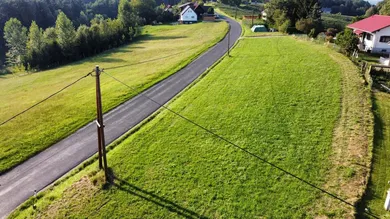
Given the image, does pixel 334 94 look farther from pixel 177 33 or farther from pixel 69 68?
pixel 177 33

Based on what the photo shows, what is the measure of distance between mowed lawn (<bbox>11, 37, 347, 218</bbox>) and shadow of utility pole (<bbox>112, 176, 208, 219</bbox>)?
5cm

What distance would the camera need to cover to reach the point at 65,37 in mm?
57750

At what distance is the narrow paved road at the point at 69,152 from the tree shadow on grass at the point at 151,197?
3.61 m

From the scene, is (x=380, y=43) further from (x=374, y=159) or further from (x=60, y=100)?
(x=60, y=100)

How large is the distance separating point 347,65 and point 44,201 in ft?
94.9

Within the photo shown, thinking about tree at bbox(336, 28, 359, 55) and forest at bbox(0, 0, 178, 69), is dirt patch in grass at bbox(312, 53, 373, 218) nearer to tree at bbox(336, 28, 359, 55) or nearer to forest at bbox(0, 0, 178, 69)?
tree at bbox(336, 28, 359, 55)

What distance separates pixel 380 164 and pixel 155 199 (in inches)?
446

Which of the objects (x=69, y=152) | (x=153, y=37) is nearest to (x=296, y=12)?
(x=153, y=37)

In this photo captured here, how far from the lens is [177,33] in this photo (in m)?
71.6

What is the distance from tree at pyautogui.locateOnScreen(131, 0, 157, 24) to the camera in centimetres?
9419

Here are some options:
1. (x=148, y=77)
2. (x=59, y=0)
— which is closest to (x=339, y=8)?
(x=59, y=0)

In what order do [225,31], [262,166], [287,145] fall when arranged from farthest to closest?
Answer: [225,31], [287,145], [262,166]

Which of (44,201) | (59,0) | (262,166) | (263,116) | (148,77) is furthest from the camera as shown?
(59,0)

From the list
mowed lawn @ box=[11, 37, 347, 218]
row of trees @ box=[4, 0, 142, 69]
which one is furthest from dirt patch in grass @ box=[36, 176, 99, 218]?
row of trees @ box=[4, 0, 142, 69]
